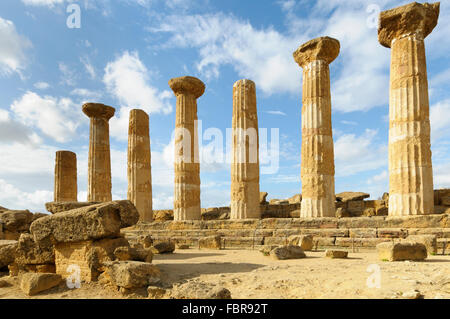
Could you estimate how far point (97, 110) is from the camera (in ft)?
69.1

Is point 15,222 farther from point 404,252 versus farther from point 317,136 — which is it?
point 404,252

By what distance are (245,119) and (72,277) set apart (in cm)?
1036

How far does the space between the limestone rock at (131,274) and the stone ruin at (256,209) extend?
0.02 metres

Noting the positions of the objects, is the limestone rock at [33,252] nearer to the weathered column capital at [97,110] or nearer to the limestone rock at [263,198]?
the limestone rock at [263,198]

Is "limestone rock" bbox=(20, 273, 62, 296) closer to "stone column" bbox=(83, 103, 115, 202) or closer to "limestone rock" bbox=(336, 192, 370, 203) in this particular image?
"stone column" bbox=(83, 103, 115, 202)

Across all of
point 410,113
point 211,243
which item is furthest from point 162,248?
point 410,113

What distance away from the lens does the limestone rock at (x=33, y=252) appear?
24.6 ft

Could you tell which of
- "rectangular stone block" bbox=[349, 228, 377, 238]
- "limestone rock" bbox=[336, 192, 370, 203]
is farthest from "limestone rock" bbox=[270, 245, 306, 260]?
"limestone rock" bbox=[336, 192, 370, 203]

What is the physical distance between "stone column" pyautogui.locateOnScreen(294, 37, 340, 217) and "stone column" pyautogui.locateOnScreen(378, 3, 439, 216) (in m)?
2.30

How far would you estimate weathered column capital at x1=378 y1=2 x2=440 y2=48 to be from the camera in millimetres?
11516

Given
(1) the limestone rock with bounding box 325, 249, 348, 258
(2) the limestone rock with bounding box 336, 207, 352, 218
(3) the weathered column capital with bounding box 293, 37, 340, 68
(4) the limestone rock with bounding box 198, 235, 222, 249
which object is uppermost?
(3) the weathered column capital with bounding box 293, 37, 340, 68

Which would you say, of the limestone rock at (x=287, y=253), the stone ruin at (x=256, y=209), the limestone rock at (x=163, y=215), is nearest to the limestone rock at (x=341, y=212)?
the stone ruin at (x=256, y=209)

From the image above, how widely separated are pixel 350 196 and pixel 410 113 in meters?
7.63
